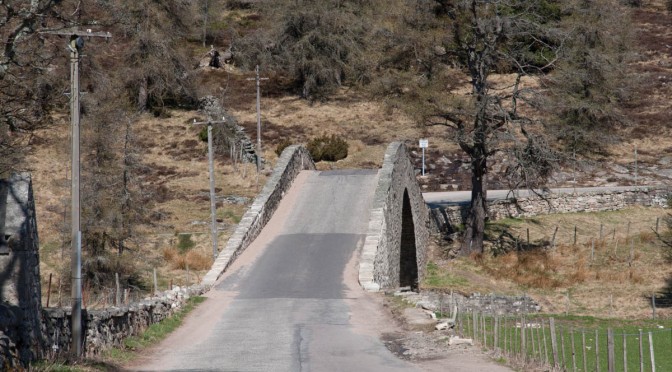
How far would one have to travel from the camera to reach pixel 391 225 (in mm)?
29562

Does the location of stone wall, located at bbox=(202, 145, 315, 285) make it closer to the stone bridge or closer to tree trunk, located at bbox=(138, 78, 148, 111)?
the stone bridge

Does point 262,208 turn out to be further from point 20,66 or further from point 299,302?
point 20,66

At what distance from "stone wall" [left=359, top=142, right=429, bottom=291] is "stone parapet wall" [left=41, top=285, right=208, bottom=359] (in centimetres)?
571

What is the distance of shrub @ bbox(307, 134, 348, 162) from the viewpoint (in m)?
52.6


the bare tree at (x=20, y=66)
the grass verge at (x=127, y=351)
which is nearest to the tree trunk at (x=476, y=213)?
the bare tree at (x=20, y=66)

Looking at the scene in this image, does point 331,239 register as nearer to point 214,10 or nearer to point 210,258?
point 210,258

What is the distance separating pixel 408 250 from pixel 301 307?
15344mm

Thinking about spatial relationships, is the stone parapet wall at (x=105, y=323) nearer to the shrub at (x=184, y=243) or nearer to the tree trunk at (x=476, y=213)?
the shrub at (x=184, y=243)

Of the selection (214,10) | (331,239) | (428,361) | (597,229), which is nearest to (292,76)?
(214,10)

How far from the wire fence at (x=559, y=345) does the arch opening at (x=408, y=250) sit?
6.69 meters

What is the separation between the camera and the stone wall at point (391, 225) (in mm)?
25250

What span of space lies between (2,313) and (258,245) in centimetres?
1586

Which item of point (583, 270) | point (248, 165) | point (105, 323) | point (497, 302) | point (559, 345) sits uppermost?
point (248, 165)

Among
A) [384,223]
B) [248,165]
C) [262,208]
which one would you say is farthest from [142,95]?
[384,223]
